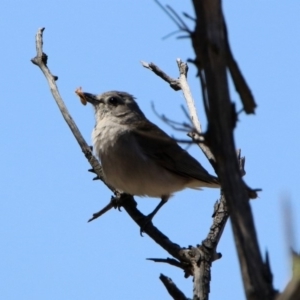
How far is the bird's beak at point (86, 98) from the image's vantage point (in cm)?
882

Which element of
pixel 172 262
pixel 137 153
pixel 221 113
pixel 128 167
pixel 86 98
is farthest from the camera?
pixel 86 98

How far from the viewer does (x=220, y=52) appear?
7.30 ft

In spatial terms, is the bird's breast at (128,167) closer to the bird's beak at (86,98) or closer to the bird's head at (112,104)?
the bird's head at (112,104)

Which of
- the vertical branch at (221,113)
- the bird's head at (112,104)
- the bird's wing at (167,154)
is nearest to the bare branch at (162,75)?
the bird's wing at (167,154)

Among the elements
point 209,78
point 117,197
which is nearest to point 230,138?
point 209,78

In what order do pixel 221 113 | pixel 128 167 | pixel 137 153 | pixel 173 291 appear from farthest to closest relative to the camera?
pixel 137 153 < pixel 128 167 < pixel 173 291 < pixel 221 113

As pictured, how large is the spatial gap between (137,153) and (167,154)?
56 cm

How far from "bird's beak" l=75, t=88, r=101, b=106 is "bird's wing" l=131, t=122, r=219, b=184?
0.61 metres

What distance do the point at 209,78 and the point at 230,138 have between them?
198 mm

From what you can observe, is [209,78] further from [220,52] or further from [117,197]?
[117,197]

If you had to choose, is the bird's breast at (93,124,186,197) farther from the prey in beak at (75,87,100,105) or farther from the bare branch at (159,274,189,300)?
the bare branch at (159,274,189,300)

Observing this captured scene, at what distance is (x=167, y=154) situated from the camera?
8.87m

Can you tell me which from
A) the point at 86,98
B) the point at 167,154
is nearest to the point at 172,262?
the point at 167,154

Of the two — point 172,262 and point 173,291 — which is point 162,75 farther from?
point 173,291
